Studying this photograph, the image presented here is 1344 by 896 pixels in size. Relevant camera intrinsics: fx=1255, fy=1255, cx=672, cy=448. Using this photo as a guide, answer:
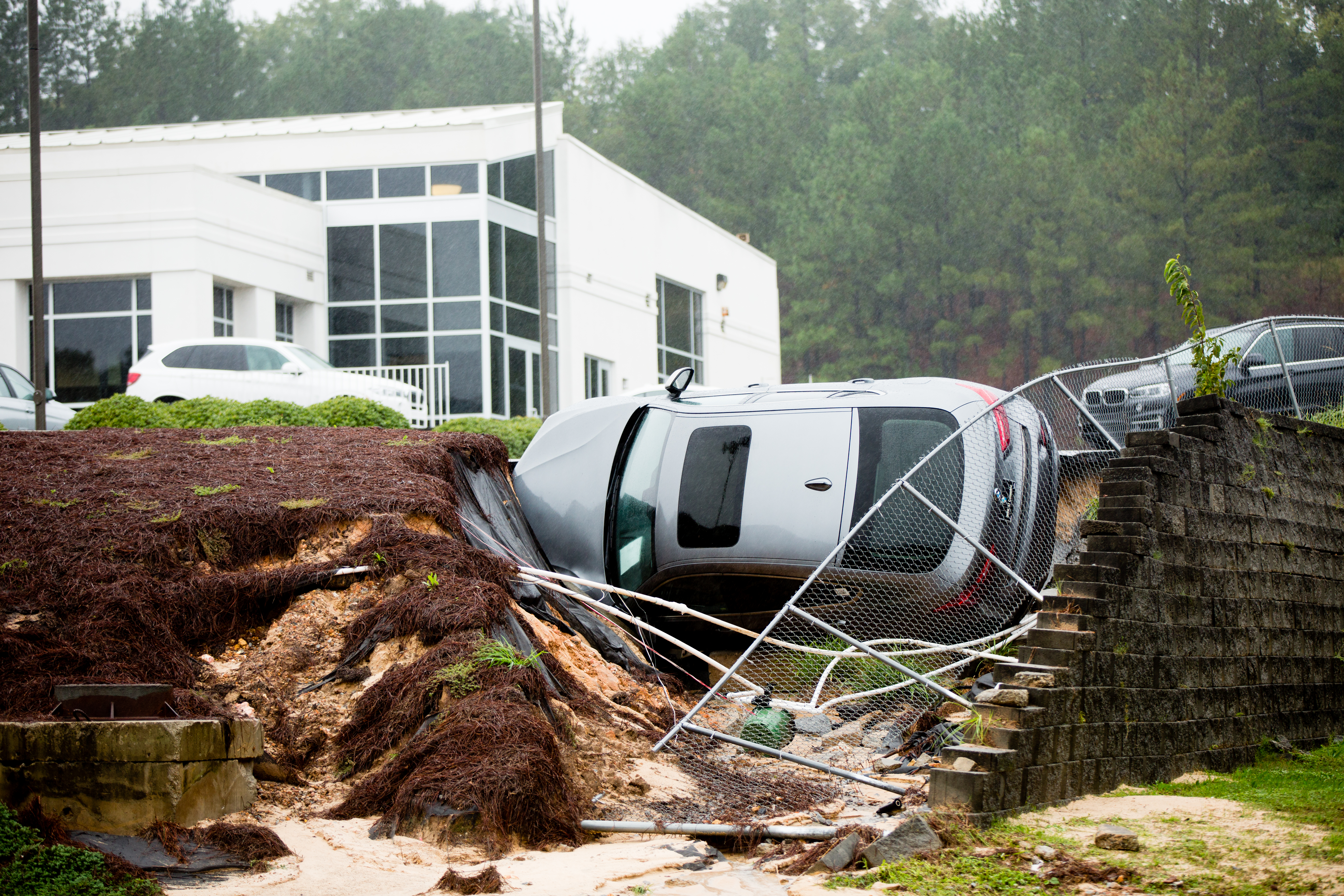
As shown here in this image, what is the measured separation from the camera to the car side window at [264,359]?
726 inches

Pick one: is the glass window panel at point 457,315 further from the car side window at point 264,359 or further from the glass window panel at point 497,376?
the car side window at point 264,359

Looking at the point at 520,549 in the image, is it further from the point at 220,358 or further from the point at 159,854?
the point at 220,358

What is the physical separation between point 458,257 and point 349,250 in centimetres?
218

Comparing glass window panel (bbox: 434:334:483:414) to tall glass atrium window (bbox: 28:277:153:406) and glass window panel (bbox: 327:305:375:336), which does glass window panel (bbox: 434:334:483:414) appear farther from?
tall glass atrium window (bbox: 28:277:153:406)

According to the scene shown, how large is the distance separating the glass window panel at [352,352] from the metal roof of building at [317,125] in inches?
159

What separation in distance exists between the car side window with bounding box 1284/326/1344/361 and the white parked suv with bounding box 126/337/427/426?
11.6 meters

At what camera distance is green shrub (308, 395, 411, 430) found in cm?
1464

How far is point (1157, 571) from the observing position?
807 centimetres

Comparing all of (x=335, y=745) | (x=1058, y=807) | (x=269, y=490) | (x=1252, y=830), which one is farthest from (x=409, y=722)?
(x=1252, y=830)

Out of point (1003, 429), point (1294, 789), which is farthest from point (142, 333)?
point (1294, 789)

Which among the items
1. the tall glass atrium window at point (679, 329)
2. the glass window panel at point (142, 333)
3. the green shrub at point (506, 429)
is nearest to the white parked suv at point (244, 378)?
the green shrub at point (506, 429)

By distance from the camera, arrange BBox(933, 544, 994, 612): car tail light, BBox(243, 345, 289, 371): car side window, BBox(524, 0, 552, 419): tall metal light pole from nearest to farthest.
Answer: BBox(933, 544, 994, 612): car tail light → BBox(243, 345, 289, 371): car side window → BBox(524, 0, 552, 419): tall metal light pole

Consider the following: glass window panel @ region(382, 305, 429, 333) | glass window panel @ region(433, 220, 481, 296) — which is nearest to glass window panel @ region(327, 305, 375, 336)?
glass window panel @ region(382, 305, 429, 333)

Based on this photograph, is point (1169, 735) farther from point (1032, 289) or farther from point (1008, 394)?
point (1032, 289)
